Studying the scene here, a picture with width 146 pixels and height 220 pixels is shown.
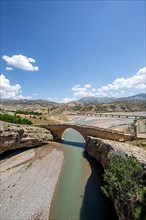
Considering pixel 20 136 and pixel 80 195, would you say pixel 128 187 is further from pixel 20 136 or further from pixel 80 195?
pixel 20 136

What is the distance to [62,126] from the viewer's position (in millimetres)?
51188

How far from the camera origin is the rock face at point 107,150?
20.5 meters

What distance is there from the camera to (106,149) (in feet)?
90.2

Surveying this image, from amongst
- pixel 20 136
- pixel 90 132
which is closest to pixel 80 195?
pixel 90 132

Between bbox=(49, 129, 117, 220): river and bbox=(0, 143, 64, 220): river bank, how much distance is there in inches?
45.1

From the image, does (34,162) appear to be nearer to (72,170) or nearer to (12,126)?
(72,170)

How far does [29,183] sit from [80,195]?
7.64 m

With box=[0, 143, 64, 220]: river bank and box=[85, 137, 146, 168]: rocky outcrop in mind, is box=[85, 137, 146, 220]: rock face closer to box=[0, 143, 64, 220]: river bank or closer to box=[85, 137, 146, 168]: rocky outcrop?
box=[85, 137, 146, 168]: rocky outcrop

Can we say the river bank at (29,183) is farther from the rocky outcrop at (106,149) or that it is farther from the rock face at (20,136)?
the rocky outcrop at (106,149)

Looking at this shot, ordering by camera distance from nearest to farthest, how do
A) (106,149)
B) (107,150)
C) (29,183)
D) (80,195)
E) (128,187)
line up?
(128,187)
(80,195)
(29,183)
(107,150)
(106,149)

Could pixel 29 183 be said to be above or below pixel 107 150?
below

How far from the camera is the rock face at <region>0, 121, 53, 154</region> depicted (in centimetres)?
4006

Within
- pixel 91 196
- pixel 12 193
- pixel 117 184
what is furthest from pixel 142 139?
pixel 12 193

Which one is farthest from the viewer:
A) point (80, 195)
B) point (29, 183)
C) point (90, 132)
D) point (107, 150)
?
point (90, 132)
